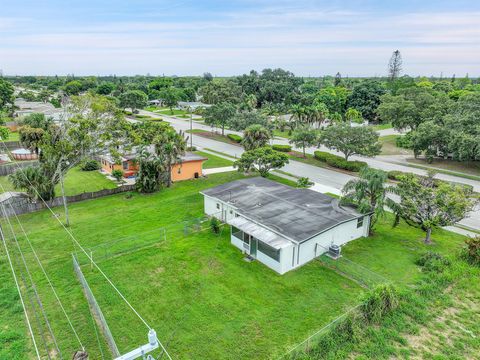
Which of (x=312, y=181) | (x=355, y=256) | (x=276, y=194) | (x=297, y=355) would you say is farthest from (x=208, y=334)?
(x=312, y=181)

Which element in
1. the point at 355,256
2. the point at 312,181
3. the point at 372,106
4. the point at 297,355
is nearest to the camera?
the point at 297,355

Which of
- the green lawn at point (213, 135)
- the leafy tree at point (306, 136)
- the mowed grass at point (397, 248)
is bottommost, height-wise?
the mowed grass at point (397, 248)

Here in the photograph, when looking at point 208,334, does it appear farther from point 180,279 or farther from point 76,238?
point 76,238

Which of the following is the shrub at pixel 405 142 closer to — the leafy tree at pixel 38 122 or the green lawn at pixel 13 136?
the leafy tree at pixel 38 122

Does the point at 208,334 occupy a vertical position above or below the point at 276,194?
below

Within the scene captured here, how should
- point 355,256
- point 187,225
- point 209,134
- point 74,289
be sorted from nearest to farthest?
point 74,289 < point 355,256 < point 187,225 < point 209,134

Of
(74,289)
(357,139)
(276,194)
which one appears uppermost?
(357,139)

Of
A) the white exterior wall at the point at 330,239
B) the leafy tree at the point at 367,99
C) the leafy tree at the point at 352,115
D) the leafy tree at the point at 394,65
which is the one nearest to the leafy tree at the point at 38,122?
the white exterior wall at the point at 330,239

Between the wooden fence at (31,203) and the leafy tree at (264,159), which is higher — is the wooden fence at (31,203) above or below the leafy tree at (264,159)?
below
